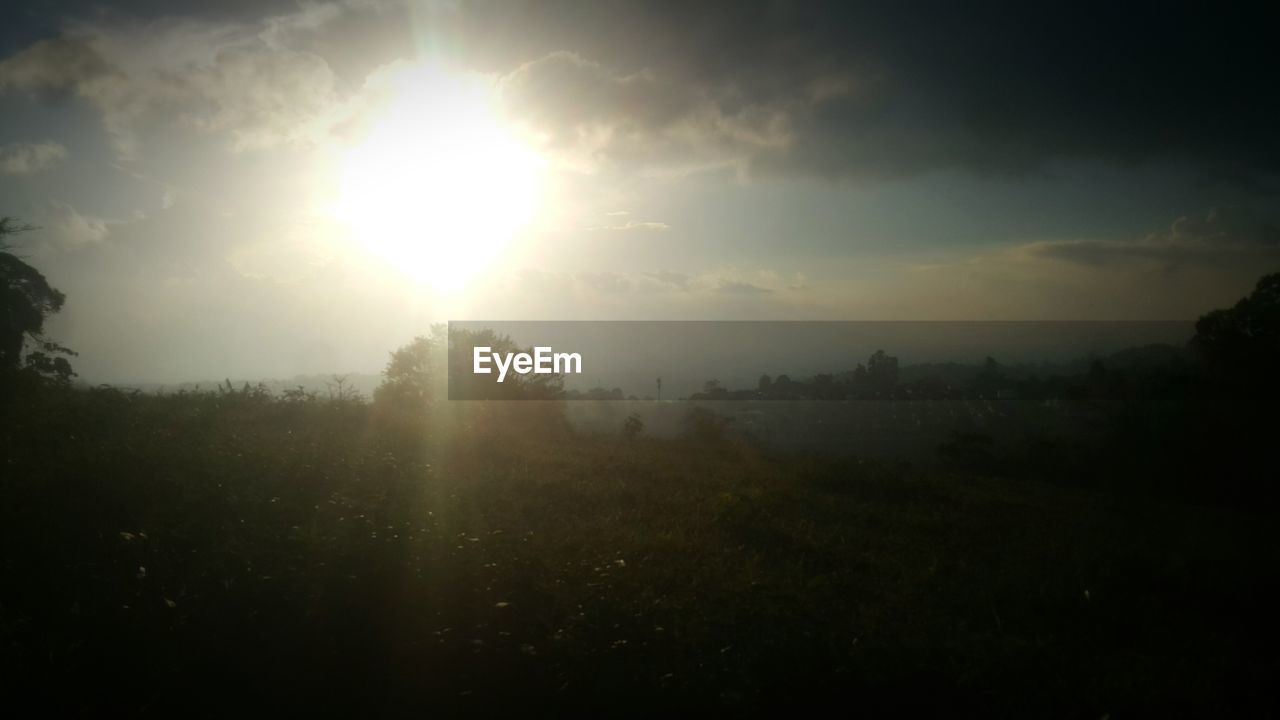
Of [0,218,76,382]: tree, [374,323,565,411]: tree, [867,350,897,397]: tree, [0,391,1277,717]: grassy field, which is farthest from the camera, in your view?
[867,350,897,397]: tree

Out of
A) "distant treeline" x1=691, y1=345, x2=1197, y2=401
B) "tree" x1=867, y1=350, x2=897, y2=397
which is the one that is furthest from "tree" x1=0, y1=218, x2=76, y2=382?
"tree" x1=867, y1=350, x2=897, y2=397

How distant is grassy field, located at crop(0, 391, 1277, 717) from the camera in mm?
4812

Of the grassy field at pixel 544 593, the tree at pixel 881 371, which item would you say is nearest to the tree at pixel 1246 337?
the grassy field at pixel 544 593

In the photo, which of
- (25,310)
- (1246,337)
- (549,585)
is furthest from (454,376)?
(1246,337)

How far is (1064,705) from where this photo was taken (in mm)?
4793

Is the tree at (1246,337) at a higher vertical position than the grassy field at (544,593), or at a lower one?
higher

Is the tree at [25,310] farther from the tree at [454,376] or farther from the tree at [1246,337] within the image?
the tree at [1246,337]

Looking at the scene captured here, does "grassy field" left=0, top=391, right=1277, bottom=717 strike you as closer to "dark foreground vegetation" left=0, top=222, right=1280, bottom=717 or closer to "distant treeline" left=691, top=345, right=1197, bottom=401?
"dark foreground vegetation" left=0, top=222, right=1280, bottom=717

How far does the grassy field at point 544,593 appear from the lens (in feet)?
15.8

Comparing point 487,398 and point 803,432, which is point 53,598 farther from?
point 803,432

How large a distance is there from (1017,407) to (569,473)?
28.3 m

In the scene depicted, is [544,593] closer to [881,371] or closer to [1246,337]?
[1246,337]

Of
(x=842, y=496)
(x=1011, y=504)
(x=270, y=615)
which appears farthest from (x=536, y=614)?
(x=1011, y=504)

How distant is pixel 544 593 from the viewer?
623cm
